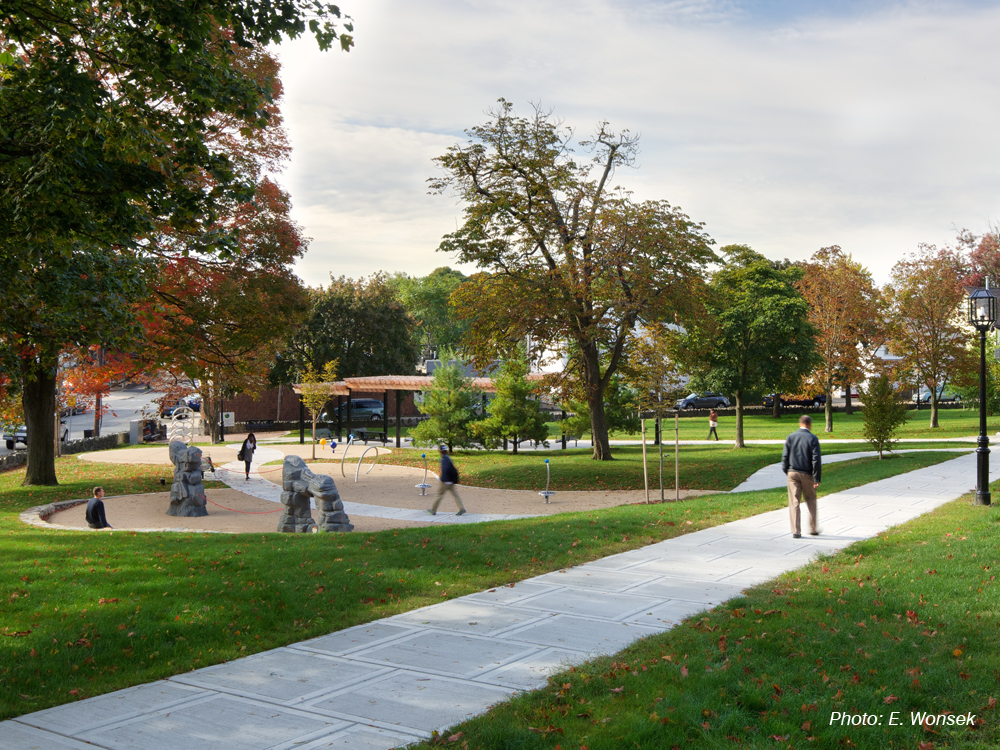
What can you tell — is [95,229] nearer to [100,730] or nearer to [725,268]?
[100,730]

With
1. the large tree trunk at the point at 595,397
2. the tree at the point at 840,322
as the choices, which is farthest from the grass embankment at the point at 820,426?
the large tree trunk at the point at 595,397

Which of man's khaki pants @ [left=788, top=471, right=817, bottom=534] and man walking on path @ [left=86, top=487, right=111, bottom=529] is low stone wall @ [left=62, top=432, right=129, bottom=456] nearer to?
man walking on path @ [left=86, top=487, right=111, bottom=529]

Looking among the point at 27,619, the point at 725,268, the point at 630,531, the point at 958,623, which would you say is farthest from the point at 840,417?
the point at 27,619

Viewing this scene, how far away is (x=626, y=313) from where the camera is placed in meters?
23.3

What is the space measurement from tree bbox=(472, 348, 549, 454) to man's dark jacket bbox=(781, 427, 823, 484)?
19.3 m

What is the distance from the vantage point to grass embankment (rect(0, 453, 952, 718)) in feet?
19.9

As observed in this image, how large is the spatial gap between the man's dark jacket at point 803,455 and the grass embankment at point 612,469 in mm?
8705

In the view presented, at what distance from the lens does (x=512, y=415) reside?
30.8 metres

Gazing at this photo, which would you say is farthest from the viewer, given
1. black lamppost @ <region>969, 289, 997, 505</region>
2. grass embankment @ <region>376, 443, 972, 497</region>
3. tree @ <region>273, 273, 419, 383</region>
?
tree @ <region>273, 273, 419, 383</region>

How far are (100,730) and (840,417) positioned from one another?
162ft

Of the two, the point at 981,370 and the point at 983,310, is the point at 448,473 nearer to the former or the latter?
the point at 981,370

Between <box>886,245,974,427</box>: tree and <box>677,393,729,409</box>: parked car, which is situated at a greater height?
<box>886,245,974,427</box>: tree

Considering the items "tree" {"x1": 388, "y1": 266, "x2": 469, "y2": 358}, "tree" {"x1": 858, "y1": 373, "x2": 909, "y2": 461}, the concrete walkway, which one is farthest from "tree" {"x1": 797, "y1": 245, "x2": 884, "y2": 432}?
"tree" {"x1": 388, "y1": 266, "x2": 469, "y2": 358}

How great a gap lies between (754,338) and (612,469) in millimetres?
10648
